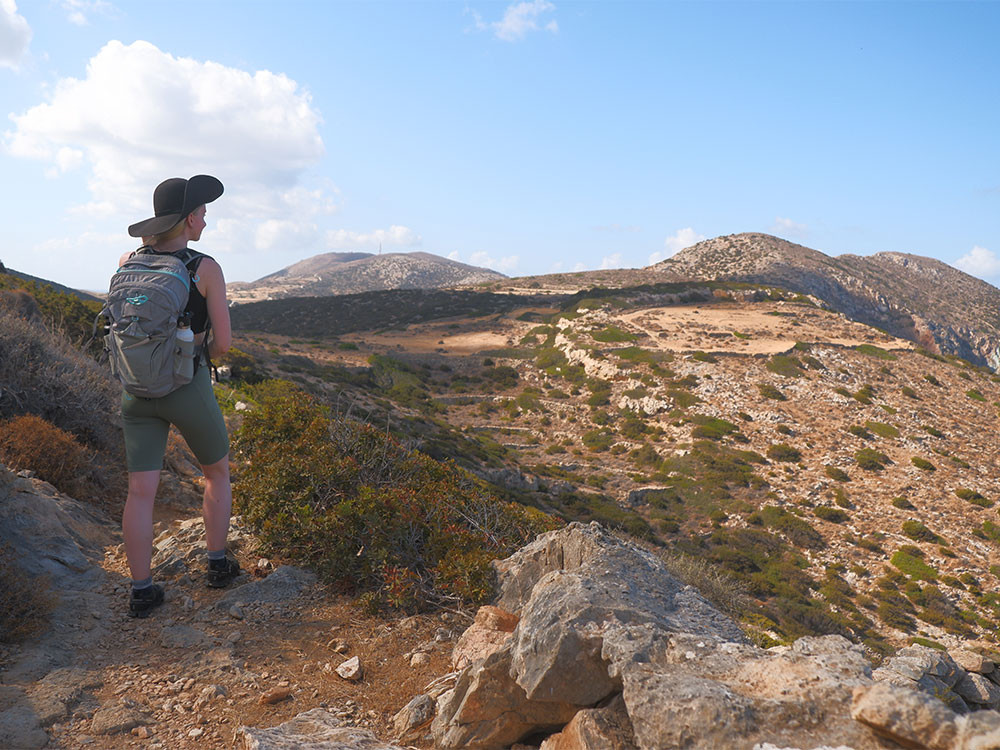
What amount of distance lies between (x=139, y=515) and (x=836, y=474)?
23947 millimetres

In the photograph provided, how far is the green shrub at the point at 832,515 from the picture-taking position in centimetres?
1980

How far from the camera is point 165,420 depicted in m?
3.53

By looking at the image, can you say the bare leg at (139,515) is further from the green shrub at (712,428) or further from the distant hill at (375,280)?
the distant hill at (375,280)

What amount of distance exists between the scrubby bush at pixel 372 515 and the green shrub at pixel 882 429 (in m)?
24.8

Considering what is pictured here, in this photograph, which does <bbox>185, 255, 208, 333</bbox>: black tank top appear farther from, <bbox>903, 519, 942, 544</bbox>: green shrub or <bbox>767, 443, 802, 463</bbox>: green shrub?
<bbox>767, 443, 802, 463</bbox>: green shrub

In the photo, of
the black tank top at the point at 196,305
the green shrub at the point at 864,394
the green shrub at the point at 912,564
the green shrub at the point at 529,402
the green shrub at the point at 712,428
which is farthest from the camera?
the green shrub at the point at 529,402

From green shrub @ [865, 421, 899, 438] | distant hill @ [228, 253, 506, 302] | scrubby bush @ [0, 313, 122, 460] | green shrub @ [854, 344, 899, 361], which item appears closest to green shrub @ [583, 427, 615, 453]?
green shrub @ [865, 421, 899, 438]

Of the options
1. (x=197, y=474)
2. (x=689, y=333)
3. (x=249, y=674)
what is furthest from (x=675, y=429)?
(x=249, y=674)

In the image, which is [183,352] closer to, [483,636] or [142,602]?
[142,602]

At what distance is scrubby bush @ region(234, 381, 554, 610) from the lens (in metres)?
4.01

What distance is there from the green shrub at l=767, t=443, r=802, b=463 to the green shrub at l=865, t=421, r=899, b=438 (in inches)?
156

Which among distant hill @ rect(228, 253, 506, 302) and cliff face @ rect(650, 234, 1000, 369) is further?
distant hill @ rect(228, 253, 506, 302)

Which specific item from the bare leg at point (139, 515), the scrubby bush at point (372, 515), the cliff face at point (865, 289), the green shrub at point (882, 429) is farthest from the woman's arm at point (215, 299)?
the cliff face at point (865, 289)

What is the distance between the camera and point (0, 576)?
327 cm
